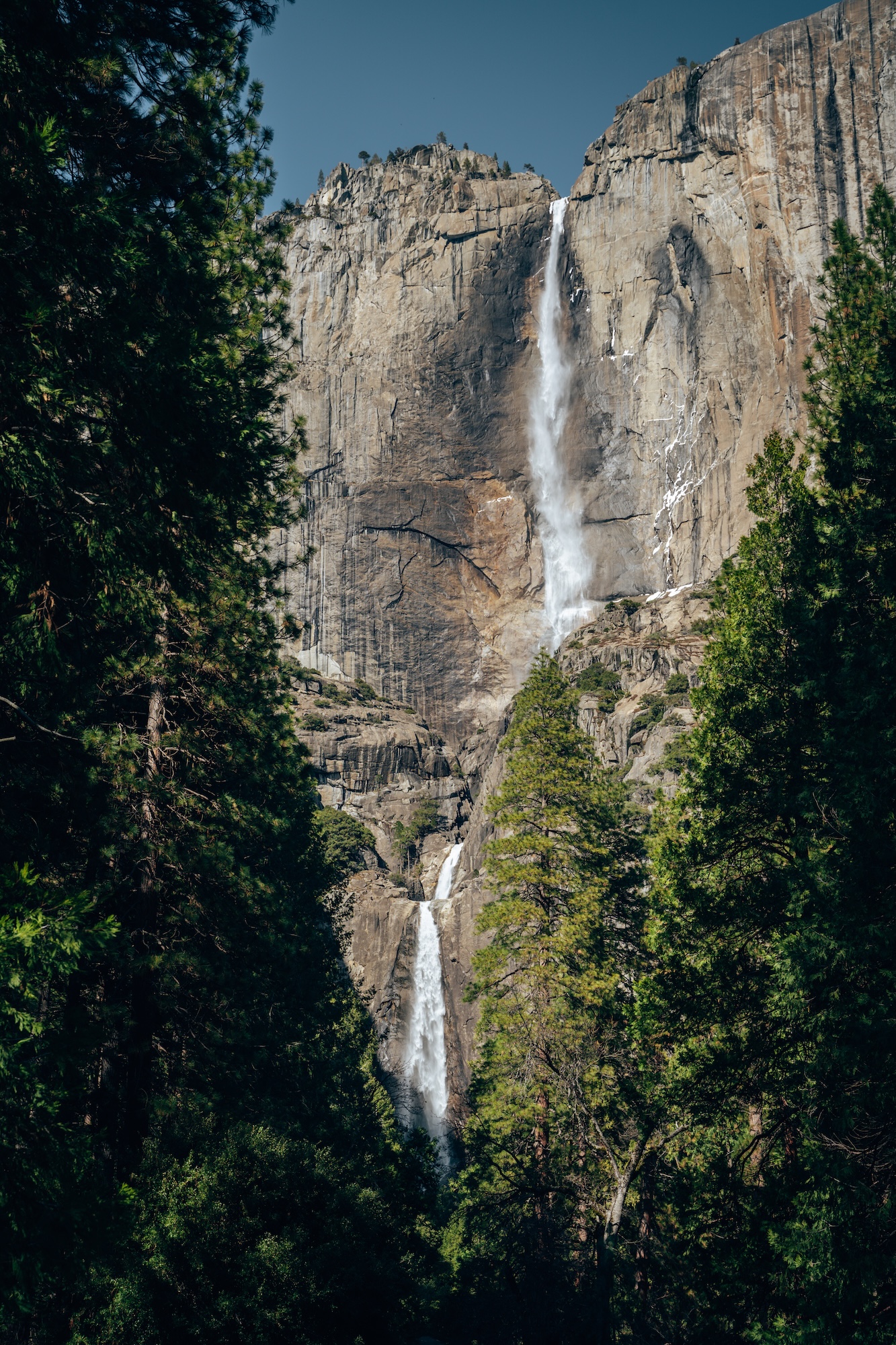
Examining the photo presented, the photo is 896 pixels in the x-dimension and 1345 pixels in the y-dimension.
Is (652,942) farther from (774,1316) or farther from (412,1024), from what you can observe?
(412,1024)

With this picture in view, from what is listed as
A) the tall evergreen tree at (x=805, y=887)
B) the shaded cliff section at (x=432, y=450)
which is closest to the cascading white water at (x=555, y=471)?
the shaded cliff section at (x=432, y=450)

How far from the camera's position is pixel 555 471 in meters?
76.5

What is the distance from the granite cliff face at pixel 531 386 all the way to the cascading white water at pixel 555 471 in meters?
0.71

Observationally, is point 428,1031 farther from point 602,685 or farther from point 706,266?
point 706,266

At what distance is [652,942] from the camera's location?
1118cm

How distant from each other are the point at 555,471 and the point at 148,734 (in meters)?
68.1

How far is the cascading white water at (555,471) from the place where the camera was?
7506 centimetres

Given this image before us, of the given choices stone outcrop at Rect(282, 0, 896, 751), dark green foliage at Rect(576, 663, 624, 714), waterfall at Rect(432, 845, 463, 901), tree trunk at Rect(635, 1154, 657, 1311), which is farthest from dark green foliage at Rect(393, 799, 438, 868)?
tree trunk at Rect(635, 1154, 657, 1311)

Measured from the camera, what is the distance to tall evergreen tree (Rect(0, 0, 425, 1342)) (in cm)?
571

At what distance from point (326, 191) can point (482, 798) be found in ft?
184

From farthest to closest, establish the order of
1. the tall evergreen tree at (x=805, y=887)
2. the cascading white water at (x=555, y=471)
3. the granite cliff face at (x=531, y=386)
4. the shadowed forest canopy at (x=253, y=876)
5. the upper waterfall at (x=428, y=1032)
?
the cascading white water at (x=555, y=471)
the granite cliff face at (x=531, y=386)
the upper waterfall at (x=428, y=1032)
the tall evergreen tree at (x=805, y=887)
the shadowed forest canopy at (x=253, y=876)

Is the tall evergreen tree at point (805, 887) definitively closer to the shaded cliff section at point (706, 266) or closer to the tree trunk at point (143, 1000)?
the tree trunk at point (143, 1000)

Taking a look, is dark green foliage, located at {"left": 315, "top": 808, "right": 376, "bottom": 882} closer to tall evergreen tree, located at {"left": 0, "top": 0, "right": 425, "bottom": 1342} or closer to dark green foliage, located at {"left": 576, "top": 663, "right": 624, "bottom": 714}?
dark green foliage, located at {"left": 576, "top": 663, "right": 624, "bottom": 714}

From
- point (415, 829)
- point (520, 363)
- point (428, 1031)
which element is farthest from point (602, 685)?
point (520, 363)
